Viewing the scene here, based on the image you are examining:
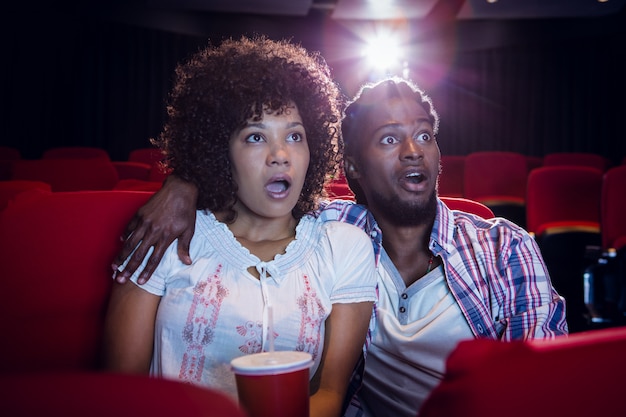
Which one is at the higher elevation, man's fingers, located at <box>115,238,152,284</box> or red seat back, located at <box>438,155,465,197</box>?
red seat back, located at <box>438,155,465,197</box>

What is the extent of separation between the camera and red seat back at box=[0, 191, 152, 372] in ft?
5.03

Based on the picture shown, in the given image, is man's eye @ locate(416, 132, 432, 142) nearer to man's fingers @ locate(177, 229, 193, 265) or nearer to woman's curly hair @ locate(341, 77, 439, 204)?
woman's curly hair @ locate(341, 77, 439, 204)

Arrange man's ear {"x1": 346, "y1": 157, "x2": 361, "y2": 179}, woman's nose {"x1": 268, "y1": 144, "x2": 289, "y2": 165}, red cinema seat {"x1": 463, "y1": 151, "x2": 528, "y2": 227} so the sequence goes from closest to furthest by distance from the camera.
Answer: woman's nose {"x1": 268, "y1": 144, "x2": 289, "y2": 165}
man's ear {"x1": 346, "y1": 157, "x2": 361, "y2": 179}
red cinema seat {"x1": 463, "y1": 151, "x2": 528, "y2": 227}

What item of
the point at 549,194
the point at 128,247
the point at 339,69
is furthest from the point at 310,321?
the point at 339,69

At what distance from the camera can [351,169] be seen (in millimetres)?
2240

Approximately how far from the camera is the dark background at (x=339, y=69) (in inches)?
374

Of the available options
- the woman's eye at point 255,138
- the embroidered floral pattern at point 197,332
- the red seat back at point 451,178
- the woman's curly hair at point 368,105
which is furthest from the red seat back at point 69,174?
the red seat back at point 451,178

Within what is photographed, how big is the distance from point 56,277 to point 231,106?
0.59m

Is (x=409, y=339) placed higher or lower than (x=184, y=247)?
lower

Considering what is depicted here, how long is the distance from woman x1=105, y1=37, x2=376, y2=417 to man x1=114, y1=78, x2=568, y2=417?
85 mm

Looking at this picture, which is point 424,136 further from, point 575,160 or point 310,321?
point 575,160

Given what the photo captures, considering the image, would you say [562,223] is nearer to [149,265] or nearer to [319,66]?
[319,66]

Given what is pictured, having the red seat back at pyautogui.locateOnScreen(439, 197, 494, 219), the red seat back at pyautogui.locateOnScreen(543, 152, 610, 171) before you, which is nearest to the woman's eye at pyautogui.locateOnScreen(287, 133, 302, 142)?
the red seat back at pyautogui.locateOnScreen(439, 197, 494, 219)

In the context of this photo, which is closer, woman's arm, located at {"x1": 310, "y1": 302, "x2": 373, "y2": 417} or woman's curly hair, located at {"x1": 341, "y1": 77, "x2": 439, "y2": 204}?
woman's arm, located at {"x1": 310, "y1": 302, "x2": 373, "y2": 417}
